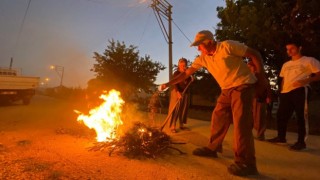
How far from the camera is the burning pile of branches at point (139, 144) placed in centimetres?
522

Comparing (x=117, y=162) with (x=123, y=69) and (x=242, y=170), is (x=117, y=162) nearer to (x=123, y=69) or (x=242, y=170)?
(x=242, y=170)

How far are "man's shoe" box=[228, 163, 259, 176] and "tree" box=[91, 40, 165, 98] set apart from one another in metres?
23.0

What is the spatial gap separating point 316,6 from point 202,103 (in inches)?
739

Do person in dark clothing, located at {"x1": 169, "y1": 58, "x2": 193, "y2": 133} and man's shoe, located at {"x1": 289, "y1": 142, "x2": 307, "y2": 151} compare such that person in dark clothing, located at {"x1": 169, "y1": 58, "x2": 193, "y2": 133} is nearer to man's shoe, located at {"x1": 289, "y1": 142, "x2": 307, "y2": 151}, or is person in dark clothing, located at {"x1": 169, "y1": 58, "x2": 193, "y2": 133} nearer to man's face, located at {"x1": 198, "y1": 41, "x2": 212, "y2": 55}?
man's shoe, located at {"x1": 289, "y1": 142, "x2": 307, "y2": 151}

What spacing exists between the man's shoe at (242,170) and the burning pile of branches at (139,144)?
52.0 inches

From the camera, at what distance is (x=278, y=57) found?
1353cm

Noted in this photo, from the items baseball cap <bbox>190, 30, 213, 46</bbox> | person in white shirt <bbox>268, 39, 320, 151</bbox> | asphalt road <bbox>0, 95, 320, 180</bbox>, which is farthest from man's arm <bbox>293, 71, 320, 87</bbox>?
baseball cap <bbox>190, 30, 213, 46</bbox>

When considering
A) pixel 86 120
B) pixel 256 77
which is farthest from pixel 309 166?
pixel 86 120

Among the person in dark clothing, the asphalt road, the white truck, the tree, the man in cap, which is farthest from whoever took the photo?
the tree

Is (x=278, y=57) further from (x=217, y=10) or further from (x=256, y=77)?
(x=256, y=77)

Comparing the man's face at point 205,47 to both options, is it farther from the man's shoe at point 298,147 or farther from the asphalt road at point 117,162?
the man's shoe at point 298,147

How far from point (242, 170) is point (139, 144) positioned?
1832 millimetres

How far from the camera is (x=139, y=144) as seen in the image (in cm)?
536

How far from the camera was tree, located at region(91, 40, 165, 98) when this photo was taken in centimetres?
2769
